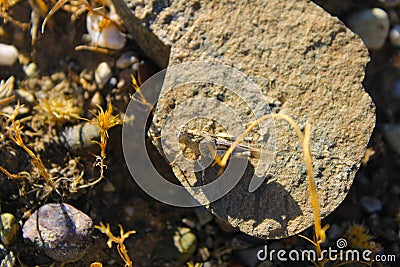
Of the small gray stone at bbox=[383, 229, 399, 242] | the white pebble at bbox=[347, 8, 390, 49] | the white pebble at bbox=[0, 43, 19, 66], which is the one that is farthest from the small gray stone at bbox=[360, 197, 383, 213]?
the white pebble at bbox=[0, 43, 19, 66]

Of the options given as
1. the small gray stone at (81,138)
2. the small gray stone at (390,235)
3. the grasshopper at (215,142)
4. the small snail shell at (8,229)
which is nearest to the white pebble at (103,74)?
the small gray stone at (81,138)

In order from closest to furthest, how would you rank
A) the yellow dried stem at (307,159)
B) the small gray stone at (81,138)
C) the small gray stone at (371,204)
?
the yellow dried stem at (307,159) < the small gray stone at (81,138) < the small gray stone at (371,204)

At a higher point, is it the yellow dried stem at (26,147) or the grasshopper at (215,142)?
the grasshopper at (215,142)

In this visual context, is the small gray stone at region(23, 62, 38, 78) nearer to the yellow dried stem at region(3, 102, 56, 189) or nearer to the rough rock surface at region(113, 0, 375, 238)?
the yellow dried stem at region(3, 102, 56, 189)

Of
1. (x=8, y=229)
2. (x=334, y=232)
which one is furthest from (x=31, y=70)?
Result: (x=334, y=232)

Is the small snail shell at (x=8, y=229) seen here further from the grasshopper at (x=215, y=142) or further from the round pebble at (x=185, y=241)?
the grasshopper at (x=215, y=142)

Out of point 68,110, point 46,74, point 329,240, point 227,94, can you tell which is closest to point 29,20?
point 46,74
